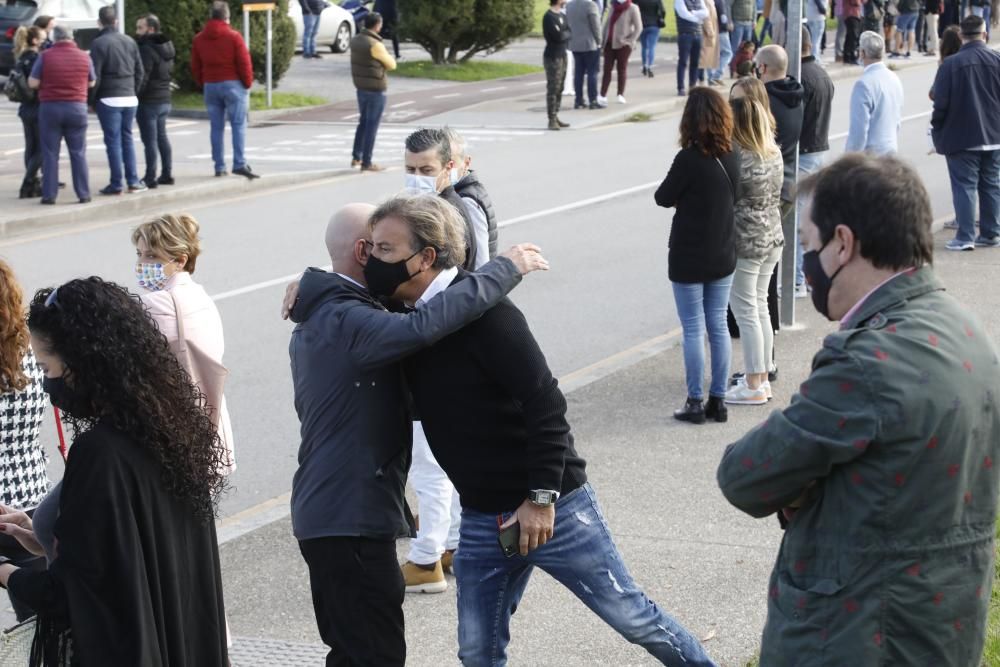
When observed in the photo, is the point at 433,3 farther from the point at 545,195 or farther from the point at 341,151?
the point at 545,195

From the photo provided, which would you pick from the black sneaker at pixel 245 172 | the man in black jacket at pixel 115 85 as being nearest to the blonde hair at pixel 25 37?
the man in black jacket at pixel 115 85

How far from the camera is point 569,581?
170 inches

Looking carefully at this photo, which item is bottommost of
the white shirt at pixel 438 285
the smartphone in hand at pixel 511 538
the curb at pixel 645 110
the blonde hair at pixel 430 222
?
the curb at pixel 645 110

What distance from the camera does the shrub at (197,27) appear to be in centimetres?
2434

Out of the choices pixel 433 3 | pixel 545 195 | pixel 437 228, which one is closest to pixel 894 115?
pixel 545 195

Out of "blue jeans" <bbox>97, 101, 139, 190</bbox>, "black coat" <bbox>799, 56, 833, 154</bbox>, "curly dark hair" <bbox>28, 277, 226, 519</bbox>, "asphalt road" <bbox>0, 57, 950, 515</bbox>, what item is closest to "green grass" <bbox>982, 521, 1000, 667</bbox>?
"curly dark hair" <bbox>28, 277, 226, 519</bbox>

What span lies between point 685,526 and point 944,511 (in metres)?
3.63

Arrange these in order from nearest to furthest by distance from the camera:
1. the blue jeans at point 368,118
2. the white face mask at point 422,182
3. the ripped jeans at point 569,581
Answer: the ripped jeans at point 569,581 → the white face mask at point 422,182 → the blue jeans at point 368,118

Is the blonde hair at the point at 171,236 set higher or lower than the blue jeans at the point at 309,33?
higher

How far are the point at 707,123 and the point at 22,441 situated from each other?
13.8 ft

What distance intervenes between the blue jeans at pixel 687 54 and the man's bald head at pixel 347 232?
73.4ft

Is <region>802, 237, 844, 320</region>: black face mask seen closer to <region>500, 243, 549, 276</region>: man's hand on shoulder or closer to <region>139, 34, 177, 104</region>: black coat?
<region>500, 243, 549, 276</region>: man's hand on shoulder

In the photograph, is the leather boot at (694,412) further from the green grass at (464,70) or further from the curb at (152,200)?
the green grass at (464,70)

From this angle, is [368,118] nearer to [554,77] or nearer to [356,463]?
[554,77]
